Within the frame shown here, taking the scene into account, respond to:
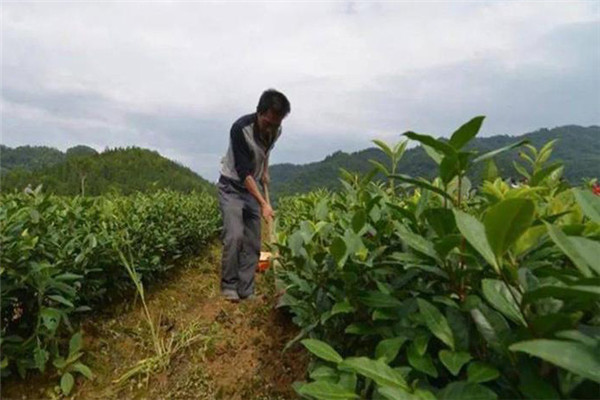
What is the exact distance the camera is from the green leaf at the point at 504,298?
779 mm

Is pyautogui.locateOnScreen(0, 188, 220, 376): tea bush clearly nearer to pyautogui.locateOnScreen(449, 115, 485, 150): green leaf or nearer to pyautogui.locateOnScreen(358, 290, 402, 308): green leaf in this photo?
pyautogui.locateOnScreen(358, 290, 402, 308): green leaf

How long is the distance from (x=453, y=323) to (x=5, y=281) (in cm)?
205

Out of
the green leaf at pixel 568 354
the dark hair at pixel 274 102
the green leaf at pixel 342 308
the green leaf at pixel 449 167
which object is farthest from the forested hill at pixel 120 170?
the green leaf at pixel 568 354

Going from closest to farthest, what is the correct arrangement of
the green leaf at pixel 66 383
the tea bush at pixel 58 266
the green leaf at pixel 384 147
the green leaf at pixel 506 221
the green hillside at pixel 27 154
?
the green leaf at pixel 506 221 → the green leaf at pixel 384 147 → the tea bush at pixel 58 266 → the green leaf at pixel 66 383 → the green hillside at pixel 27 154

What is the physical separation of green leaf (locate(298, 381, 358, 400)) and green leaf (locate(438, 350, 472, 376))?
175 millimetres

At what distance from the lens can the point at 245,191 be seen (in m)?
4.16

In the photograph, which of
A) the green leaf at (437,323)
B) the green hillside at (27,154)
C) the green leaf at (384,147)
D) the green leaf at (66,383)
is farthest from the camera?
the green hillside at (27,154)

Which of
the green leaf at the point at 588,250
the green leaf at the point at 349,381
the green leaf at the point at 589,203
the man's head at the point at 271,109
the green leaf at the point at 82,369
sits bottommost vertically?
the green leaf at the point at 82,369

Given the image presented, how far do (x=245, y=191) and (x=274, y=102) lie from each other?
0.82m

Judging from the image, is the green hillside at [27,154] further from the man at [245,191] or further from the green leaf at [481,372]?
the green leaf at [481,372]

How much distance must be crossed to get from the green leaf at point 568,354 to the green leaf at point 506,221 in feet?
0.56

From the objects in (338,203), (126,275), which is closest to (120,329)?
(126,275)

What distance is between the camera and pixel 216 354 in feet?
9.24

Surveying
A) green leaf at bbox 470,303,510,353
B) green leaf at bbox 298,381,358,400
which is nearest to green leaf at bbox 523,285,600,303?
green leaf at bbox 470,303,510,353
